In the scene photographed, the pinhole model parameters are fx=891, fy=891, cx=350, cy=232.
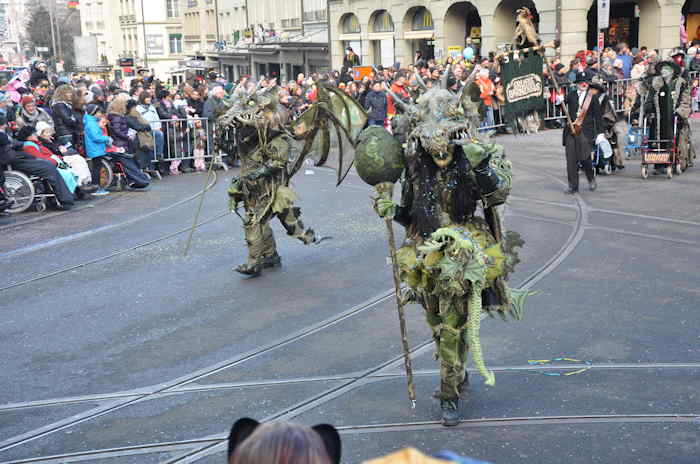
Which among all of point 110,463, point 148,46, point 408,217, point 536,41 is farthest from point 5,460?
point 148,46

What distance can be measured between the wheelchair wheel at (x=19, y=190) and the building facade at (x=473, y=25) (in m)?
21.1

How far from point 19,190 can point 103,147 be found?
2.25 metres

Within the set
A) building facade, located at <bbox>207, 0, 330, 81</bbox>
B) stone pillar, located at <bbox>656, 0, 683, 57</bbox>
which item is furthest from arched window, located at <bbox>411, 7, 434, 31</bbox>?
stone pillar, located at <bbox>656, 0, 683, 57</bbox>

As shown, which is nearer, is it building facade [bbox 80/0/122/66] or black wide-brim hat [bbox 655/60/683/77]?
black wide-brim hat [bbox 655/60/683/77]

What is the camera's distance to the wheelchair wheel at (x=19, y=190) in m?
14.4

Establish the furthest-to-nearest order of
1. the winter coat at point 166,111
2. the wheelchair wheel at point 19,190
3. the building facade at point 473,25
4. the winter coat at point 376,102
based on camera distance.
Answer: the building facade at point 473,25
the winter coat at point 376,102
the winter coat at point 166,111
the wheelchair wheel at point 19,190

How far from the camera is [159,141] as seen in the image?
1884 cm

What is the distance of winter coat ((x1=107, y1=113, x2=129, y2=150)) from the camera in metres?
17.0

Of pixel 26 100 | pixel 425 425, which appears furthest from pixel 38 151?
pixel 425 425

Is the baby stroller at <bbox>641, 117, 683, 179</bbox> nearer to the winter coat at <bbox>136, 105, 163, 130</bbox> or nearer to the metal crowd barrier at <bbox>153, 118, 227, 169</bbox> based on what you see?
the metal crowd barrier at <bbox>153, 118, 227, 169</bbox>

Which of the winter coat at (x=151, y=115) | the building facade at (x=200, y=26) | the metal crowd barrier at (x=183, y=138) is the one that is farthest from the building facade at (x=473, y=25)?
the building facade at (x=200, y=26)

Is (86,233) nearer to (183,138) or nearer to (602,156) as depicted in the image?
(183,138)

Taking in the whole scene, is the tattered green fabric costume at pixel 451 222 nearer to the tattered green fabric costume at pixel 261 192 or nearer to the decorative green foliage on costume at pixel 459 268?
the decorative green foliage on costume at pixel 459 268

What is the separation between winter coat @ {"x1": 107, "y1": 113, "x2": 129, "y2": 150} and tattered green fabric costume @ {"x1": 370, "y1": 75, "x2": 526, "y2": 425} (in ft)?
39.5
